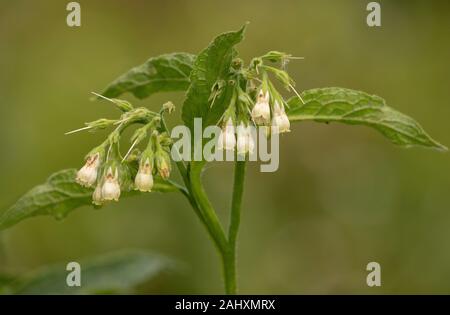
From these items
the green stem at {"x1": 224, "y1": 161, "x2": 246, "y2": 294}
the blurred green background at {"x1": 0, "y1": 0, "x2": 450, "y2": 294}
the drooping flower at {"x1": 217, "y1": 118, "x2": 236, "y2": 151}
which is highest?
the blurred green background at {"x1": 0, "y1": 0, "x2": 450, "y2": 294}

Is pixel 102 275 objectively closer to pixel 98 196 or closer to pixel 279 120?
pixel 98 196

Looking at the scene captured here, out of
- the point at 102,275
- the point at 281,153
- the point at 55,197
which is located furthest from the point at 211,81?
the point at 281,153

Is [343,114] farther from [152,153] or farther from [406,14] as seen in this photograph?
[406,14]

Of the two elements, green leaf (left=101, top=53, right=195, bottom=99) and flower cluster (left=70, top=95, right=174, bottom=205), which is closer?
flower cluster (left=70, top=95, right=174, bottom=205)

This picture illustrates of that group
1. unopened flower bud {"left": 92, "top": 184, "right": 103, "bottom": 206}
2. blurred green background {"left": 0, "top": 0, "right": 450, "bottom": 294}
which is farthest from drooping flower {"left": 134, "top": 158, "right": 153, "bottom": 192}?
blurred green background {"left": 0, "top": 0, "right": 450, "bottom": 294}

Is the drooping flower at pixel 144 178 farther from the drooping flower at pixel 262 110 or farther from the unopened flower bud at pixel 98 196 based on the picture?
the drooping flower at pixel 262 110

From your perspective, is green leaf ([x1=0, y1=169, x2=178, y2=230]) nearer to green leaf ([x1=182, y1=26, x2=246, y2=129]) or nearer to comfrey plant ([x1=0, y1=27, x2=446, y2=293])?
comfrey plant ([x1=0, y1=27, x2=446, y2=293])

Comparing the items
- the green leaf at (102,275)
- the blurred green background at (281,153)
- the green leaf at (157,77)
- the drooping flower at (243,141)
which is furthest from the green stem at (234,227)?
the blurred green background at (281,153)
